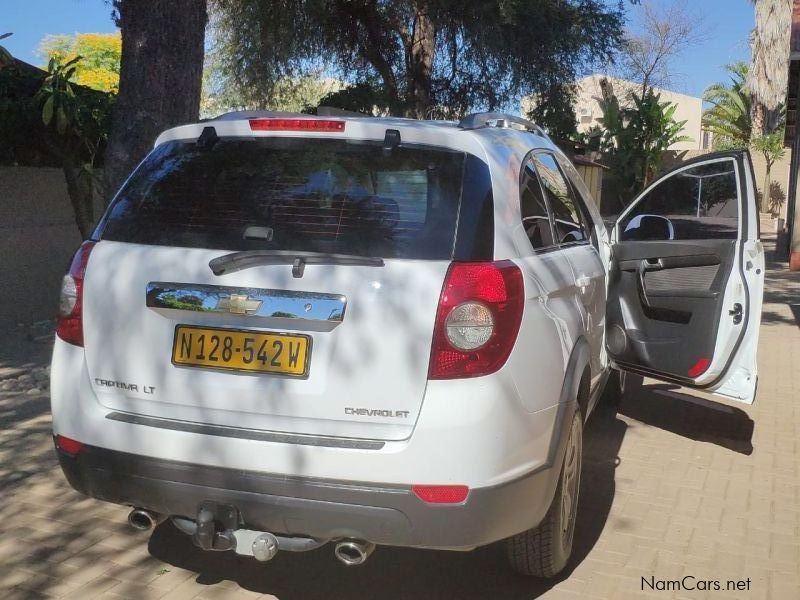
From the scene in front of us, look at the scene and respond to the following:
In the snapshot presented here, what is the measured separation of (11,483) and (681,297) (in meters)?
3.89

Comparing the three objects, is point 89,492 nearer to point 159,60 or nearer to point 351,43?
point 159,60

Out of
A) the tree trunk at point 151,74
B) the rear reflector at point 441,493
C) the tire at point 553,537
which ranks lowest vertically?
the tire at point 553,537

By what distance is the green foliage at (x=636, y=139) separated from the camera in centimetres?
3222

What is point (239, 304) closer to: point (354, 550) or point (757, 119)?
point (354, 550)

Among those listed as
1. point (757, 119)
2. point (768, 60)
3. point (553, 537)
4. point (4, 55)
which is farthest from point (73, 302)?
point (757, 119)

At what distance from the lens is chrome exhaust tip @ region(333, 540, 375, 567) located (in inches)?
120

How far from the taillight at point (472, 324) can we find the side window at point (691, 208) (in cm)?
271

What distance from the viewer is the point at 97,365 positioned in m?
3.26

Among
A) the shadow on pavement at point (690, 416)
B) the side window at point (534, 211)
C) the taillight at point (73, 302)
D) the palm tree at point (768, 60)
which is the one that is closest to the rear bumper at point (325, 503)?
the taillight at point (73, 302)

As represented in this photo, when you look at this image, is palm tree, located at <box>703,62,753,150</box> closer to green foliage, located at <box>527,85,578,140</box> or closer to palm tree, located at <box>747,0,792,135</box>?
palm tree, located at <box>747,0,792,135</box>

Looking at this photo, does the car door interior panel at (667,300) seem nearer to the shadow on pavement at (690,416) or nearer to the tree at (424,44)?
the shadow on pavement at (690,416)

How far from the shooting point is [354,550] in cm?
306

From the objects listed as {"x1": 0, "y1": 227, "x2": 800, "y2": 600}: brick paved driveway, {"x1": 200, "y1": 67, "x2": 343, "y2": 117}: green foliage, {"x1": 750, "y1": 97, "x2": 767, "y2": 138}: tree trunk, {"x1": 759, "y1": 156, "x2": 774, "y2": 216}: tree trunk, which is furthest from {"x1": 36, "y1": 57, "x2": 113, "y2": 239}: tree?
{"x1": 750, "y1": 97, "x2": 767, "y2": 138}: tree trunk

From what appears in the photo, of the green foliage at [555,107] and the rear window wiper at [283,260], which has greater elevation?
the green foliage at [555,107]
